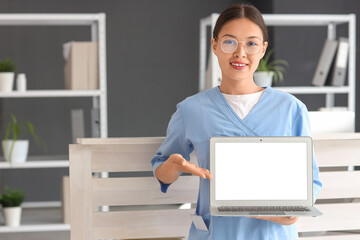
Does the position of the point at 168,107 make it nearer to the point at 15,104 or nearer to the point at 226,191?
the point at 15,104

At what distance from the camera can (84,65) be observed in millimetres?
3863

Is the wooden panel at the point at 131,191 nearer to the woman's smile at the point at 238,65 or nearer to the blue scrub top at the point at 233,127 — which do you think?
the blue scrub top at the point at 233,127

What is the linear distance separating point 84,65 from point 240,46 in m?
2.60

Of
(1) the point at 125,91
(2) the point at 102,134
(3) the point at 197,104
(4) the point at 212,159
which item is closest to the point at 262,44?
(3) the point at 197,104

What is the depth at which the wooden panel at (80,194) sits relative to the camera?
1.77 metres

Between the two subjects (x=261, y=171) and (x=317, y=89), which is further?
(x=317, y=89)

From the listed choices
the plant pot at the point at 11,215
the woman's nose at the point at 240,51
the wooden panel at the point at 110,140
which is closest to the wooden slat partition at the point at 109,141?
the wooden panel at the point at 110,140

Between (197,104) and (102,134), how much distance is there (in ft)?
7.86

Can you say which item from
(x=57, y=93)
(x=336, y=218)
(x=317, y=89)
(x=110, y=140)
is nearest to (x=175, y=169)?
(x=110, y=140)

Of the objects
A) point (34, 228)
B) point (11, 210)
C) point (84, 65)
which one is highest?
point (84, 65)

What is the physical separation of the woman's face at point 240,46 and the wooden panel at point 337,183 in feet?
2.16

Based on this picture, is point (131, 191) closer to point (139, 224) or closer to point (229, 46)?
point (139, 224)

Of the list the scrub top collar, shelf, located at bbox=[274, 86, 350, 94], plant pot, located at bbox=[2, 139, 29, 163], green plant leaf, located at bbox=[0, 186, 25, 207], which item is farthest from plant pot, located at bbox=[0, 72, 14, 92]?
the scrub top collar

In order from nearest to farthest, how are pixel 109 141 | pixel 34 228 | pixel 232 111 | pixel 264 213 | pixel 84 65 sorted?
pixel 264 213, pixel 232 111, pixel 109 141, pixel 34 228, pixel 84 65
